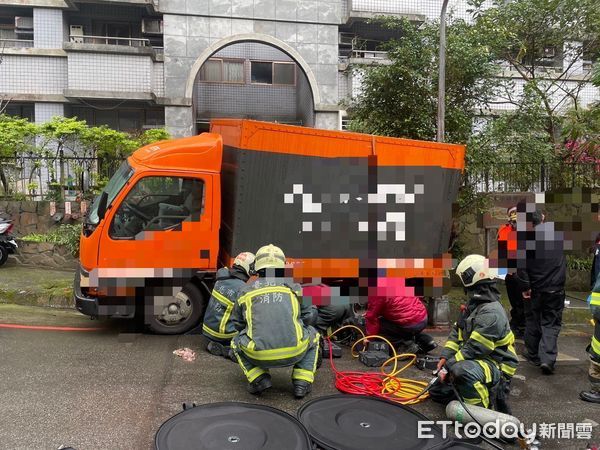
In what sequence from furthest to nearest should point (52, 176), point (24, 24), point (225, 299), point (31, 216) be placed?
1. point (24, 24)
2. point (52, 176)
3. point (31, 216)
4. point (225, 299)

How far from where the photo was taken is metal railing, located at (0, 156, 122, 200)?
10.1 m

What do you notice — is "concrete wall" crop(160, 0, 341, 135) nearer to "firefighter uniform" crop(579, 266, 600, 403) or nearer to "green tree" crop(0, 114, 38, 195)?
"green tree" crop(0, 114, 38, 195)

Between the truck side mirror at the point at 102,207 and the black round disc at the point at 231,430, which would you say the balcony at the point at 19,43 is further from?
the black round disc at the point at 231,430

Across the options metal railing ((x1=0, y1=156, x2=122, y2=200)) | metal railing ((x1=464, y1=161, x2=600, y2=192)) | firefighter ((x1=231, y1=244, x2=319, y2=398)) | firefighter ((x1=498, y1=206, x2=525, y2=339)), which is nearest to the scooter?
metal railing ((x1=0, y1=156, x2=122, y2=200))

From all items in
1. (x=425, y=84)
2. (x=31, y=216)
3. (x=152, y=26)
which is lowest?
(x=31, y=216)

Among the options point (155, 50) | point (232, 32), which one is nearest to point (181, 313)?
point (232, 32)

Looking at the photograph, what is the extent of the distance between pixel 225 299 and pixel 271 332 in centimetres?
118

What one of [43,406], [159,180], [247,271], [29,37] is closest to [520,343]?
[247,271]

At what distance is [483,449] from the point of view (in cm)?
356

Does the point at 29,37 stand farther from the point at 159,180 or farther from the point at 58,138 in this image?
the point at 159,180

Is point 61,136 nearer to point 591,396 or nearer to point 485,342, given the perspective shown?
point 485,342

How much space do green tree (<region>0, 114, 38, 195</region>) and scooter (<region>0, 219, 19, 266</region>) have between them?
150 centimetres

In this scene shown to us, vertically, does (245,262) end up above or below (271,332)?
above

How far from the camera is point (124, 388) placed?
4457 mm
